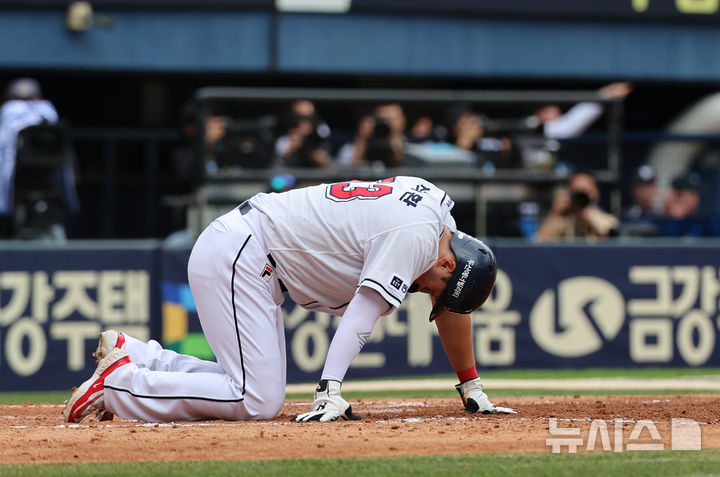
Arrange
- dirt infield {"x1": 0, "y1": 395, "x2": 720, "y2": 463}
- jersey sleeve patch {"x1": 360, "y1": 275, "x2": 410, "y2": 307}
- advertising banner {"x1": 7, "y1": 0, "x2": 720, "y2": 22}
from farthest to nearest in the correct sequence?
1. advertising banner {"x1": 7, "y1": 0, "x2": 720, "y2": 22}
2. jersey sleeve patch {"x1": 360, "y1": 275, "x2": 410, "y2": 307}
3. dirt infield {"x1": 0, "y1": 395, "x2": 720, "y2": 463}

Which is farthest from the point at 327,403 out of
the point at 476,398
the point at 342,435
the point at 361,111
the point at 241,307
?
the point at 361,111

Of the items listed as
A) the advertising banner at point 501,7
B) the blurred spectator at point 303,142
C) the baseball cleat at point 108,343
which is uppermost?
the advertising banner at point 501,7

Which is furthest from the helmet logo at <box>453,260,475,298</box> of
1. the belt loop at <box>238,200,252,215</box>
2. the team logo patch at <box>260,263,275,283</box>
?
the belt loop at <box>238,200,252,215</box>

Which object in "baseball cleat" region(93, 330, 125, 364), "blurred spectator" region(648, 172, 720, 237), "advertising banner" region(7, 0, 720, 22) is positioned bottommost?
"baseball cleat" region(93, 330, 125, 364)

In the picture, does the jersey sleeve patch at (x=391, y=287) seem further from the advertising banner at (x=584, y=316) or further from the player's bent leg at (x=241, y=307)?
the advertising banner at (x=584, y=316)

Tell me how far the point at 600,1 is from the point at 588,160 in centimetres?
333

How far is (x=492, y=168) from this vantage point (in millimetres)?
12078

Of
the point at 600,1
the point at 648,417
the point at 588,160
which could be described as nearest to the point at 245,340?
the point at 648,417

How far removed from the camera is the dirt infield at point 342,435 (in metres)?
5.13

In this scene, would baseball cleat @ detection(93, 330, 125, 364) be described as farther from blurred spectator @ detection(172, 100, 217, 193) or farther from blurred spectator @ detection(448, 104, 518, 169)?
blurred spectator @ detection(448, 104, 518, 169)

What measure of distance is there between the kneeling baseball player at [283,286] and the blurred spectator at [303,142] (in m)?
5.91

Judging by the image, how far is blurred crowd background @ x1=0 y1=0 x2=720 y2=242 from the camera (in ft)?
39.2

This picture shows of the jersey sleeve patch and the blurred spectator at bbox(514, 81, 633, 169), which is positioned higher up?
the blurred spectator at bbox(514, 81, 633, 169)

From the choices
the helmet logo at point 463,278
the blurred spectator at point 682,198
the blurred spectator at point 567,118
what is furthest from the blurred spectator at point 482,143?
the helmet logo at point 463,278
